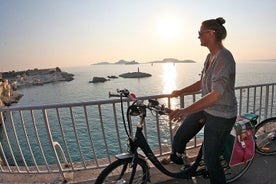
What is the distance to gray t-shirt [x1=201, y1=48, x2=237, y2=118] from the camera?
83.7 inches

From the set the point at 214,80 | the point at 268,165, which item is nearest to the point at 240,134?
the point at 214,80

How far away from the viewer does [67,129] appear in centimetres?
2064

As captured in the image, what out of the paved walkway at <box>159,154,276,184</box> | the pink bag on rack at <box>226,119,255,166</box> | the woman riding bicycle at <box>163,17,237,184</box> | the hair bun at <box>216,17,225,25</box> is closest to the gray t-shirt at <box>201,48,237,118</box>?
the woman riding bicycle at <box>163,17,237,184</box>

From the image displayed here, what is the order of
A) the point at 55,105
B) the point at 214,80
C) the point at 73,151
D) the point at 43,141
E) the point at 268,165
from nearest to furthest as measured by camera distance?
1. the point at 214,80
2. the point at 55,105
3. the point at 268,165
4. the point at 73,151
5. the point at 43,141

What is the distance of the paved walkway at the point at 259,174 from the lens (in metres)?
3.25

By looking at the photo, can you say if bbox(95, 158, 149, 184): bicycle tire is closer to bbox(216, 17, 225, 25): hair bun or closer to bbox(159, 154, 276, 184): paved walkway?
bbox(159, 154, 276, 184): paved walkway

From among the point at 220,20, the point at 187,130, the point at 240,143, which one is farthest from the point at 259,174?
the point at 220,20

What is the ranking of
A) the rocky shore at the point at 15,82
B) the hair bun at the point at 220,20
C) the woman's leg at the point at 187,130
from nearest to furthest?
1. the hair bun at the point at 220,20
2. the woman's leg at the point at 187,130
3. the rocky shore at the point at 15,82

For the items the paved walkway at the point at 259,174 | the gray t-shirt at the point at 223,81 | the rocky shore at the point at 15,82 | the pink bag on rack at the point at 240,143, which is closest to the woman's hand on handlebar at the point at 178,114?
the gray t-shirt at the point at 223,81

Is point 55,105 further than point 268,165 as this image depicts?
No

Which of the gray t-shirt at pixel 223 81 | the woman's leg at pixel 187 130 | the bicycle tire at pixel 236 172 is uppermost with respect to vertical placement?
the gray t-shirt at pixel 223 81

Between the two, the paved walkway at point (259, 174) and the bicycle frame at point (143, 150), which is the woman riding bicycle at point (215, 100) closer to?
the bicycle frame at point (143, 150)

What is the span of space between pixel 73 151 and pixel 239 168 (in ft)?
46.7

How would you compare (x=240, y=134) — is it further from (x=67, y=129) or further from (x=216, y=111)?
(x=67, y=129)
